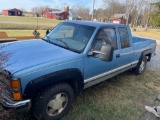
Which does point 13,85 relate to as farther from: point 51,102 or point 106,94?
point 106,94

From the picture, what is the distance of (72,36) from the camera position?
3.84 m

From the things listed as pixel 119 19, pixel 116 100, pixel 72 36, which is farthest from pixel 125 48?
pixel 119 19

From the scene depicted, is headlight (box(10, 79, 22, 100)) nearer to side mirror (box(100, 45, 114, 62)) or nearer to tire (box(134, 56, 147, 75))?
side mirror (box(100, 45, 114, 62))

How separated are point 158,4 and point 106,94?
26.4m

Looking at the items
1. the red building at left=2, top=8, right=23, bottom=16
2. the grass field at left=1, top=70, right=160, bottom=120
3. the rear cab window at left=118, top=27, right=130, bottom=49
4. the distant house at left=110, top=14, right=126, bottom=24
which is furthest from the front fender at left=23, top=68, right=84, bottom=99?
the red building at left=2, top=8, right=23, bottom=16

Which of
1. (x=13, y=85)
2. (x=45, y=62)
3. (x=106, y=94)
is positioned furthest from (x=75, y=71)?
(x=106, y=94)

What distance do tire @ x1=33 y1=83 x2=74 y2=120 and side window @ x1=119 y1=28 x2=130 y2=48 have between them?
2.10m

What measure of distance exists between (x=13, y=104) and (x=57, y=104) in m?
0.83

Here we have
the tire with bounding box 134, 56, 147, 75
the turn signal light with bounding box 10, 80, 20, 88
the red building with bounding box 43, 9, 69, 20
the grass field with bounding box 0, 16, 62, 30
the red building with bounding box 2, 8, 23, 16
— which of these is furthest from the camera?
the red building with bounding box 2, 8, 23, 16

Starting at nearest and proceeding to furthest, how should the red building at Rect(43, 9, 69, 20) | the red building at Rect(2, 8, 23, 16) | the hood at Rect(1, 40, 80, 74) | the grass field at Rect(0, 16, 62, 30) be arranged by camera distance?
the hood at Rect(1, 40, 80, 74) → the grass field at Rect(0, 16, 62, 30) → the red building at Rect(43, 9, 69, 20) → the red building at Rect(2, 8, 23, 16)

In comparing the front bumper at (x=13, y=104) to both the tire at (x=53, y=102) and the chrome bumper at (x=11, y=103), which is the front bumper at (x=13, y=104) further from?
the tire at (x=53, y=102)

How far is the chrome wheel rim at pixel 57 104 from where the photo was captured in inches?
116

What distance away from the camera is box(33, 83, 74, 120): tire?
272cm

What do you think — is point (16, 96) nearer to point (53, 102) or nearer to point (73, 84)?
point (53, 102)
